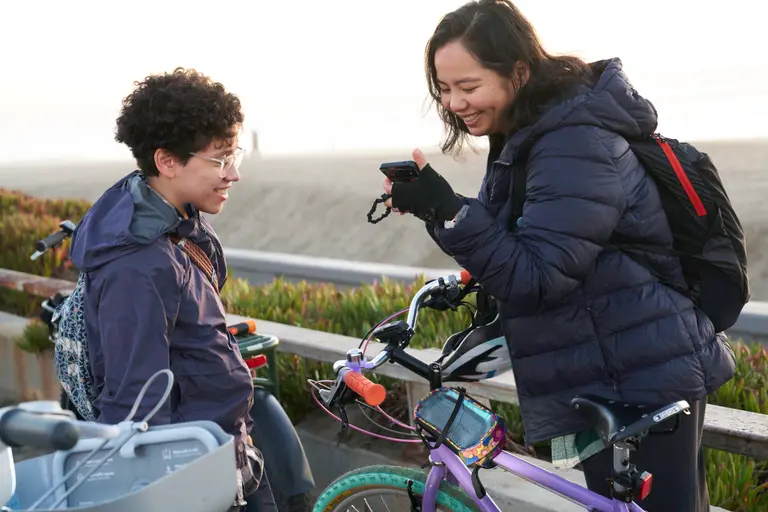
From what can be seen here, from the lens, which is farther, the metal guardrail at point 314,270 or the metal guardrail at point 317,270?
the metal guardrail at point 314,270

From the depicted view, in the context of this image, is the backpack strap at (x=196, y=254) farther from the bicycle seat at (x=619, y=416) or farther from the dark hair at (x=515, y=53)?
the bicycle seat at (x=619, y=416)

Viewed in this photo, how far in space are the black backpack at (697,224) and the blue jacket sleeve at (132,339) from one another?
97cm

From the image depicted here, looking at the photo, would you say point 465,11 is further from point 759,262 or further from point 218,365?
point 759,262

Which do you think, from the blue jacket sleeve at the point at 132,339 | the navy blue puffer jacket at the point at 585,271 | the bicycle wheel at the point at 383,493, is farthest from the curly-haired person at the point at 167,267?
the navy blue puffer jacket at the point at 585,271

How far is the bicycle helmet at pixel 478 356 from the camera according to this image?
250 centimetres

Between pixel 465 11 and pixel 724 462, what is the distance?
224cm

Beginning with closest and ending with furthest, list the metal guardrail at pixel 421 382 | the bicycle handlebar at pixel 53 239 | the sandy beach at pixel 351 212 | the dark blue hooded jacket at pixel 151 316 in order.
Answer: the dark blue hooded jacket at pixel 151 316 → the metal guardrail at pixel 421 382 → the bicycle handlebar at pixel 53 239 → the sandy beach at pixel 351 212

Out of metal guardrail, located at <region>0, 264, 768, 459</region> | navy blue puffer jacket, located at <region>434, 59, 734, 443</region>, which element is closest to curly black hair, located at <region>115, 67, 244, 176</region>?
navy blue puffer jacket, located at <region>434, 59, 734, 443</region>

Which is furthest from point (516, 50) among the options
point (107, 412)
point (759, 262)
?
point (759, 262)

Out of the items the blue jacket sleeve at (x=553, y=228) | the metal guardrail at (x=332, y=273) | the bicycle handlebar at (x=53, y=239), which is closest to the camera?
the blue jacket sleeve at (x=553, y=228)

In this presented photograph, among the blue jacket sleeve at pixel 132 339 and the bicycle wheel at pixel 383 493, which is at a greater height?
the blue jacket sleeve at pixel 132 339

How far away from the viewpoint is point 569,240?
2.11 m

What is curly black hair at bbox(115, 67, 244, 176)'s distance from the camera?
7.87 ft

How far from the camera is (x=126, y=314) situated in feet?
7.23
